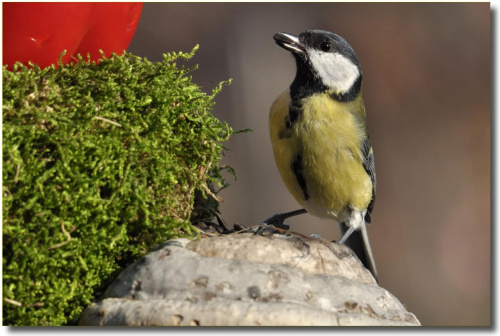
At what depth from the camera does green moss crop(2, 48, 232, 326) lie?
135cm

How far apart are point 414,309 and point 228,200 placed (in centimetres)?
142

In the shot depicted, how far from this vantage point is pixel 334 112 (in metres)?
2.11

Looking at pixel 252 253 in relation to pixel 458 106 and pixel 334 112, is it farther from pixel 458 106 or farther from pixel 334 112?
pixel 458 106

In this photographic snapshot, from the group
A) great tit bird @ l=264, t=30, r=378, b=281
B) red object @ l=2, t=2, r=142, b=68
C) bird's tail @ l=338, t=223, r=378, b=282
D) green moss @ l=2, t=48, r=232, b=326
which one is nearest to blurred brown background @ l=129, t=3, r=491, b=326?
bird's tail @ l=338, t=223, r=378, b=282

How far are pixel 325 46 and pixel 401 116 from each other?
2416 millimetres

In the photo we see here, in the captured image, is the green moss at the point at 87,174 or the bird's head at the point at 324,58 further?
the bird's head at the point at 324,58

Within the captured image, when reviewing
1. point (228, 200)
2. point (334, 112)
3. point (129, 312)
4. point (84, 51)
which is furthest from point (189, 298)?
point (228, 200)

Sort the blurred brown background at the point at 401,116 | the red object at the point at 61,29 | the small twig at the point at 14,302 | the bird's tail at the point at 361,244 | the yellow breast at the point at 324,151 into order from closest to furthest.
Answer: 1. the small twig at the point at 14,302
2. the red object at the point at 61,29
3. the yellow breast at the point at 324,151
4. the bird's tail at the point at 361,244
5. the blurred brown background at the point at 401,116

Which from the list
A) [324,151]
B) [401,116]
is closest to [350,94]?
[324,151]

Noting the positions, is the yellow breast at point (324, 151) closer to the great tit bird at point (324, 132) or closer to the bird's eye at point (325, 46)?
the great tit bird at point (324, 132)

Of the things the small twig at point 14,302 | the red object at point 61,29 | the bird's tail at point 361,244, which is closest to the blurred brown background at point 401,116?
the bird's tail at point 361,244

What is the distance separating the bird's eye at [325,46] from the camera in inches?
84.2

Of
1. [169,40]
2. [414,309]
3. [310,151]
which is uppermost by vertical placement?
[169,40]

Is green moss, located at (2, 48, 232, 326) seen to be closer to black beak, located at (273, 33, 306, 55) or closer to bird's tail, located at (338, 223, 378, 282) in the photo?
black beak, located at (273, 33, 306, 55)
